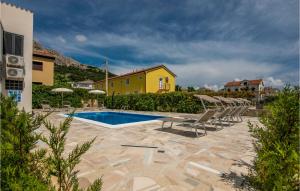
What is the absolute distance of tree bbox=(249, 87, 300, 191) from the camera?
2.38m

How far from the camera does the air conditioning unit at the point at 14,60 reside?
7864 mm

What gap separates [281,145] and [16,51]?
34.1 ft

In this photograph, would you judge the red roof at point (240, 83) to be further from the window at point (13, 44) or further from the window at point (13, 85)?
the window at point (13, 85)

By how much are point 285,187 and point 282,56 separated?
21.5 m

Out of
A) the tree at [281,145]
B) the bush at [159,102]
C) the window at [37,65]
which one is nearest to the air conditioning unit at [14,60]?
the tree at [281,145]

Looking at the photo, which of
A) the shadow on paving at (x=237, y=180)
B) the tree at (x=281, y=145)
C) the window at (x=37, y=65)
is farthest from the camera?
the window at (x=37, y=65)

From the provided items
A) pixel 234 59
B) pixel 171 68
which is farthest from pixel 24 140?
pixel 171 68

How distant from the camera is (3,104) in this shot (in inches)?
68.7

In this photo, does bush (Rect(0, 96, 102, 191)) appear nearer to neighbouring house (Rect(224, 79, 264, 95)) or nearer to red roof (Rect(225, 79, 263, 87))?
neighbouring house (Rect(224, 79, 264, 95))

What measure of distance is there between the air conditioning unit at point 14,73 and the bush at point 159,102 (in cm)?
1361

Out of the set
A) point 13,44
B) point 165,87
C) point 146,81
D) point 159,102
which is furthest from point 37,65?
point 165,87

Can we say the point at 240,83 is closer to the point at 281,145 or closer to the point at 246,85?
the point at 246,85

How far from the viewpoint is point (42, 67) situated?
26.8 m

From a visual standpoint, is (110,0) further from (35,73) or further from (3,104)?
(35,73)
